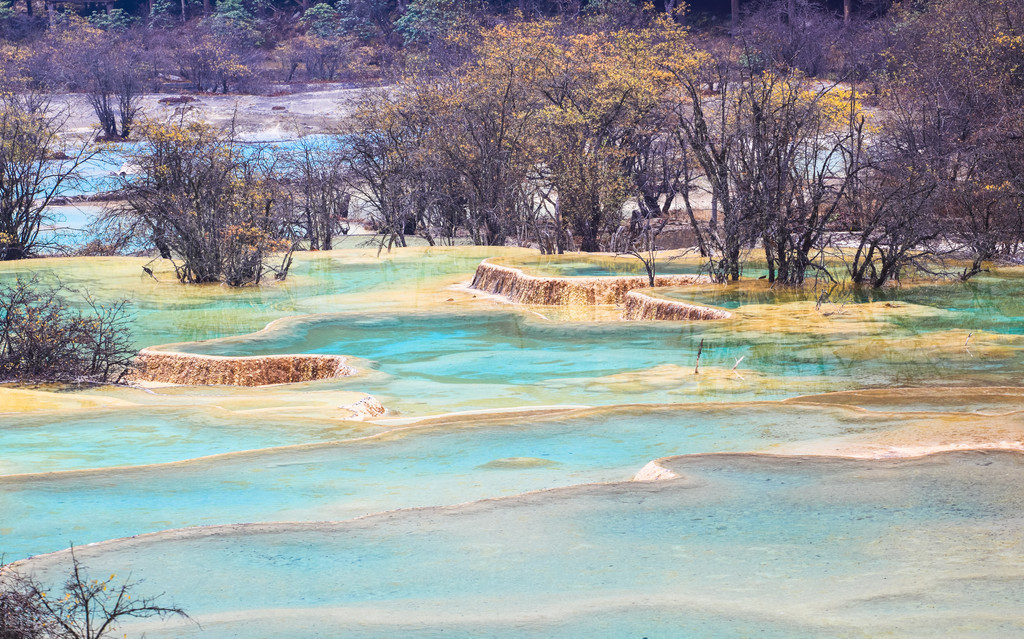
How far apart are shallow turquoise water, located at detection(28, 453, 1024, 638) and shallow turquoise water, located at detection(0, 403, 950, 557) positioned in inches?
28.5

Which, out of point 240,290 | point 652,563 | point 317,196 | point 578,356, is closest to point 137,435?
point 652,563

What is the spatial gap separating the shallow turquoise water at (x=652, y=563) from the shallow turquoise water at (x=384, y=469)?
73 cm

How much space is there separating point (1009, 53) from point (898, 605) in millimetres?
25148

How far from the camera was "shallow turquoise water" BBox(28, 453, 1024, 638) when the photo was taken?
4578 millimetres

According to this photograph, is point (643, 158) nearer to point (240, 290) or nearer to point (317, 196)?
point (317, 196)

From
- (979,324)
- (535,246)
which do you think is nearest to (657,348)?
(979,324)

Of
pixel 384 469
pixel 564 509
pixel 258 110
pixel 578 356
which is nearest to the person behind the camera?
pixel 564 509

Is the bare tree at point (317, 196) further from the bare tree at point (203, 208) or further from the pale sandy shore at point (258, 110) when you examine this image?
the pale sandy shore at point (258, 110)

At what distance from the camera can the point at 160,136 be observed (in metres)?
22.1

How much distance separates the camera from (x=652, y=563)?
5363 mm

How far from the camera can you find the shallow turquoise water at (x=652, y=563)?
4.58 metres

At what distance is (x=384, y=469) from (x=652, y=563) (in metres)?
2.69

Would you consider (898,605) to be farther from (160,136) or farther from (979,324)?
(160,136)

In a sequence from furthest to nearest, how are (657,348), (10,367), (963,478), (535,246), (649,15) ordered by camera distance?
(649,15)
(535,246)
(657,348)
(10,367)
(963,478)
